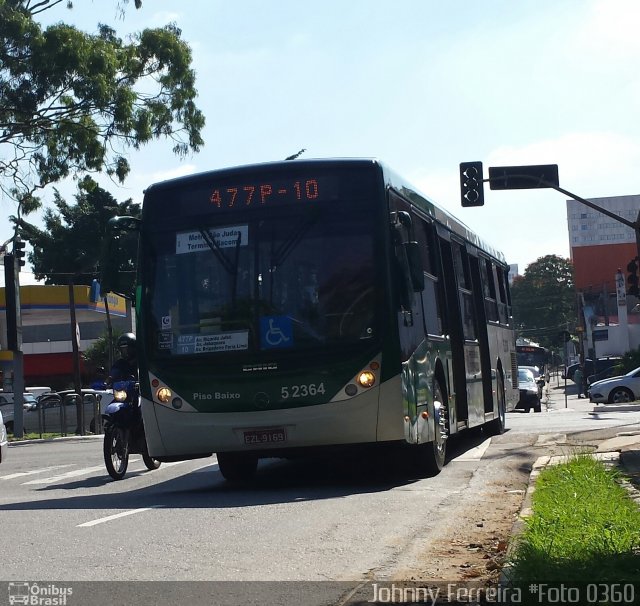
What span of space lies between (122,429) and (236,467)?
1.80m

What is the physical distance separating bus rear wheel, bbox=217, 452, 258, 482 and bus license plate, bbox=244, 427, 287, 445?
4.79 feet

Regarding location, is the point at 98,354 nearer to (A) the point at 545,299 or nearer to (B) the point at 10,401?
(B) the point at 10,401

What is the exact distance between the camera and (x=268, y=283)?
1129cm

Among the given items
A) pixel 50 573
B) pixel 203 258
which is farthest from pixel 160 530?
pixel 203 258

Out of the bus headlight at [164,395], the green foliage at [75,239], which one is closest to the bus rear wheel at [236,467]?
the bus headlight at [164,395]

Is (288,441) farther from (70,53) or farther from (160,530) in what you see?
(70,53)

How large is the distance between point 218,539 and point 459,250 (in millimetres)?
8543

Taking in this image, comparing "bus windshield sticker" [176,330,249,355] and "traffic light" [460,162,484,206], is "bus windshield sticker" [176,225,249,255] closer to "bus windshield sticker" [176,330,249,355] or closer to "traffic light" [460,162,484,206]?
"bus windshield sticker" [176,330,249,355]

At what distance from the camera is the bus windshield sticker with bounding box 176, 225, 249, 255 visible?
11.5 m

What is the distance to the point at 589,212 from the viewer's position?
563 ft

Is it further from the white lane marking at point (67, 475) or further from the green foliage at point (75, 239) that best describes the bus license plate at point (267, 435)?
the green foliage at point (75, 239)

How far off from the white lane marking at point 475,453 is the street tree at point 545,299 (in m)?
109

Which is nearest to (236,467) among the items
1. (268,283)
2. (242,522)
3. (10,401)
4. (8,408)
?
(268,283)

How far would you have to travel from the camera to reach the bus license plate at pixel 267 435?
36.9ft
